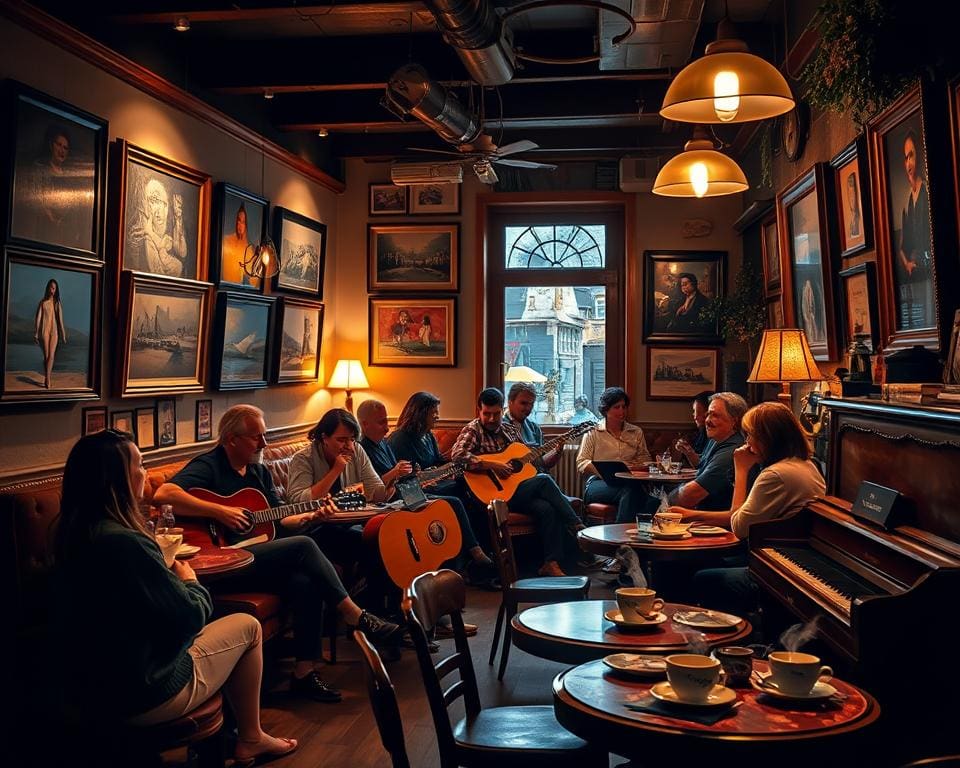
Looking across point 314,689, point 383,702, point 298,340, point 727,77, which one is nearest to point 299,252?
point 298,340

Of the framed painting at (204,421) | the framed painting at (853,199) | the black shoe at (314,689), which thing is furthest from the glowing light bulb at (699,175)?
the framed painting at (204,421)

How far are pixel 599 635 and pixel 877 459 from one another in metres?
1.22

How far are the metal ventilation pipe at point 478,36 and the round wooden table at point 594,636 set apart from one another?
2830mm

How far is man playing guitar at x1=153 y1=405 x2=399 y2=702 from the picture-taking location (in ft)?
14.4

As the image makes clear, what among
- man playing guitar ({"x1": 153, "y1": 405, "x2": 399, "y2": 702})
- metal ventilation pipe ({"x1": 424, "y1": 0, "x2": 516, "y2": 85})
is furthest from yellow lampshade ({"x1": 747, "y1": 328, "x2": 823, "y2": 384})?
man playing guitar ({"x1": 153, "y1": 405, "x2": 399, "y2": 702})

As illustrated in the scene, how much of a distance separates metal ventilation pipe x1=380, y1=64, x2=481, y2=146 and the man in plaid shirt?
2218 mm

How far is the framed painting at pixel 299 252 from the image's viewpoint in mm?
7441

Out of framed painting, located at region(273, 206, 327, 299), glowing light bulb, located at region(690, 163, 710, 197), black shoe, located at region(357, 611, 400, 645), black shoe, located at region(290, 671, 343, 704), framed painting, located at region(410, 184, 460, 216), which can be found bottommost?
black shoe, located at region(290, 671, 343, 704)

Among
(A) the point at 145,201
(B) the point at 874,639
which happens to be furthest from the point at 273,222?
(B) the point at 874,639

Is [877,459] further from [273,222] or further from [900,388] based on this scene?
[273,222]

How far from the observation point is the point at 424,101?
18.0ft

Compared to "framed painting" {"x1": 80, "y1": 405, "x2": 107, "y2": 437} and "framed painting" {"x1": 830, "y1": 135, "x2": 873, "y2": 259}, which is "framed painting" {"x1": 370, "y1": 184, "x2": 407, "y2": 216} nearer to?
"framed painting" {"x1": 80, "y1": 405, "x2": 107, "y2": 437}

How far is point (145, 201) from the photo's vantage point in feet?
17.9

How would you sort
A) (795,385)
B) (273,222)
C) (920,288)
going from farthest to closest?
(273,222)
(795,385)
(920,288)
